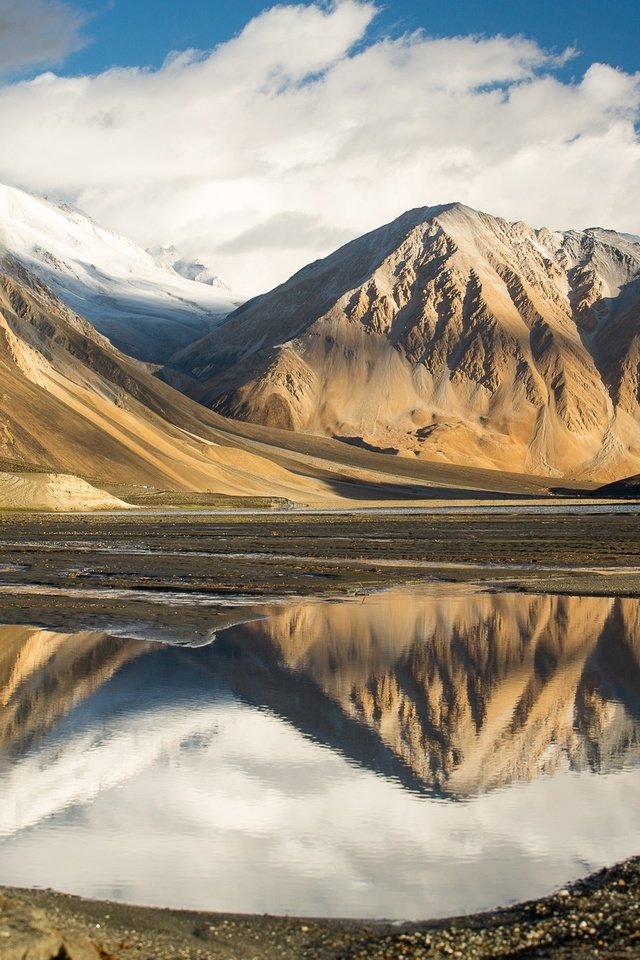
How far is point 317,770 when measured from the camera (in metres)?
11.6

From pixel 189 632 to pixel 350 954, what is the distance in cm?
1479

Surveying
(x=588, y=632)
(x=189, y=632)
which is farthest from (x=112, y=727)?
(x=588, y=632)

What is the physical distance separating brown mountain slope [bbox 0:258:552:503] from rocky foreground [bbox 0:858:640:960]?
319 ft

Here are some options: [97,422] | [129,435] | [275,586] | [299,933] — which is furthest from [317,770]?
[129,435]

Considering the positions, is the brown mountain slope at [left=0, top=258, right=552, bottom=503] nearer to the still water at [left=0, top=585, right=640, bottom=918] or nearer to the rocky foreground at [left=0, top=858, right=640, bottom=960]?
the still water at [left=0, top=585, right=640, bottom=918]

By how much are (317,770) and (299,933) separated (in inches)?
161

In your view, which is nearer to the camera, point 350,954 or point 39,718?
point 350,954

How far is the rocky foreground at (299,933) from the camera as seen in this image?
274 inches

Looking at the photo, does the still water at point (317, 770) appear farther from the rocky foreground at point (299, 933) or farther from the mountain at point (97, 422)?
the mountain at point (97, 422)

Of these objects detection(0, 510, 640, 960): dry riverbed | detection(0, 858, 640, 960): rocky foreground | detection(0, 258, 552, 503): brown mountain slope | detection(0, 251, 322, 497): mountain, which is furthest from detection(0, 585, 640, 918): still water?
detection(0, 258, 552, 503): brown mountain slope

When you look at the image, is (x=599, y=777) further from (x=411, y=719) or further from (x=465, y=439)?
(x=465, y=439)

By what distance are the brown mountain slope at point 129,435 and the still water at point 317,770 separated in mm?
87798

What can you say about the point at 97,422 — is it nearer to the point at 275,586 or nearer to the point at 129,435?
the point at 129,435

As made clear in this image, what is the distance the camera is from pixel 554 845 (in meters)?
9.23
